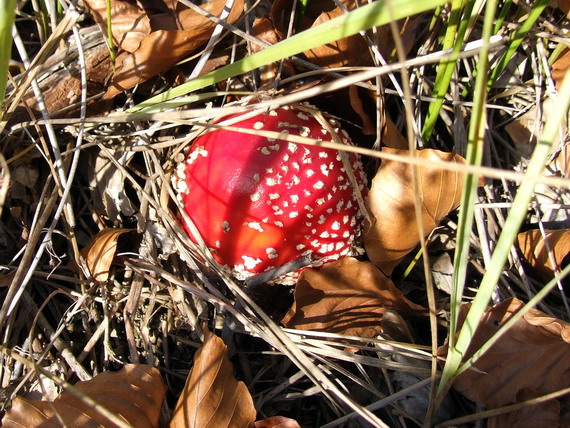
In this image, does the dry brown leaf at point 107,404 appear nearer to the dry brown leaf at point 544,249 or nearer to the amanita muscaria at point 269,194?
the amanita muscaria at point 269,194

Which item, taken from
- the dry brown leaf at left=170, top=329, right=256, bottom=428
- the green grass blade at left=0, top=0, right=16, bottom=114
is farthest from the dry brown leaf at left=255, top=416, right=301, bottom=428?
the green grass blade at left=0, top=0, right=16, bottom=114

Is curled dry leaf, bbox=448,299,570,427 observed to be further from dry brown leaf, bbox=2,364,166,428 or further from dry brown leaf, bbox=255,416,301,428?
dry brown leaf, bbox=2,364,166,428

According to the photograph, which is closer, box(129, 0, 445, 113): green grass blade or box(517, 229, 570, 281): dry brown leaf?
box(129, 0, 445, 113): green grass blade

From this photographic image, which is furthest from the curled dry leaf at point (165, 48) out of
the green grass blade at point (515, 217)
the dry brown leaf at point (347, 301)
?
the green grass blade at point (515, 217)

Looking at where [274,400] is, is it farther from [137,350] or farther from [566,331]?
[566,331]

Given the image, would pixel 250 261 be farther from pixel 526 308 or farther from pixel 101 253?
pixel 526 308
